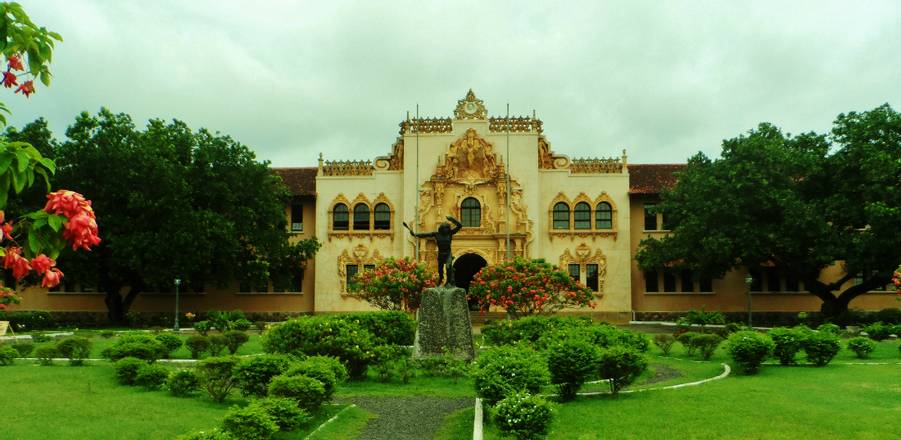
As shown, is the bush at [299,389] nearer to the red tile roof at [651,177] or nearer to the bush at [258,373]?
the bush at [258,373]

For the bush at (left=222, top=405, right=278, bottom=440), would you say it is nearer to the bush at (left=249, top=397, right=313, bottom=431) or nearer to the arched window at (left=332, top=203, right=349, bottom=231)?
the bush at (left=249, top=397, right=313, bottom=431)

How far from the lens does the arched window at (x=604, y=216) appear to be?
37469mm

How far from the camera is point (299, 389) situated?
1053 cm

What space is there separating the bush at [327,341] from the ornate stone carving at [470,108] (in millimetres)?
22974

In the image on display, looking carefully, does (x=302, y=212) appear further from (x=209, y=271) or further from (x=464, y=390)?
(x=464, y=390)

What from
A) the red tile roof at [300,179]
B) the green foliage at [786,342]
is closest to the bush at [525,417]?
the green foliage at [786,342]

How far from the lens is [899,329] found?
25.1m

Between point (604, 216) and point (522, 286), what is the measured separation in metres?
13.5

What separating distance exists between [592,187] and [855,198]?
38.6 ft

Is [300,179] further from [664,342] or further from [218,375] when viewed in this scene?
[218,375]

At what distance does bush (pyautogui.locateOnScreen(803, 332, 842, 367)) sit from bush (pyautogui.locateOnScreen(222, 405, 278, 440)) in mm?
13173

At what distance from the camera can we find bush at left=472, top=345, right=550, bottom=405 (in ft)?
34.1

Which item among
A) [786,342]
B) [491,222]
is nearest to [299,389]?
[786,342]

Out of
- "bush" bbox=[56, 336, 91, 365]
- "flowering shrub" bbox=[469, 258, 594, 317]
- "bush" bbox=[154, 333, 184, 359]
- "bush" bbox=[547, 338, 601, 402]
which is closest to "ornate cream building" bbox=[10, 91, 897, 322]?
"flowering shrub" bbox=[469, 258, 594, 317]
